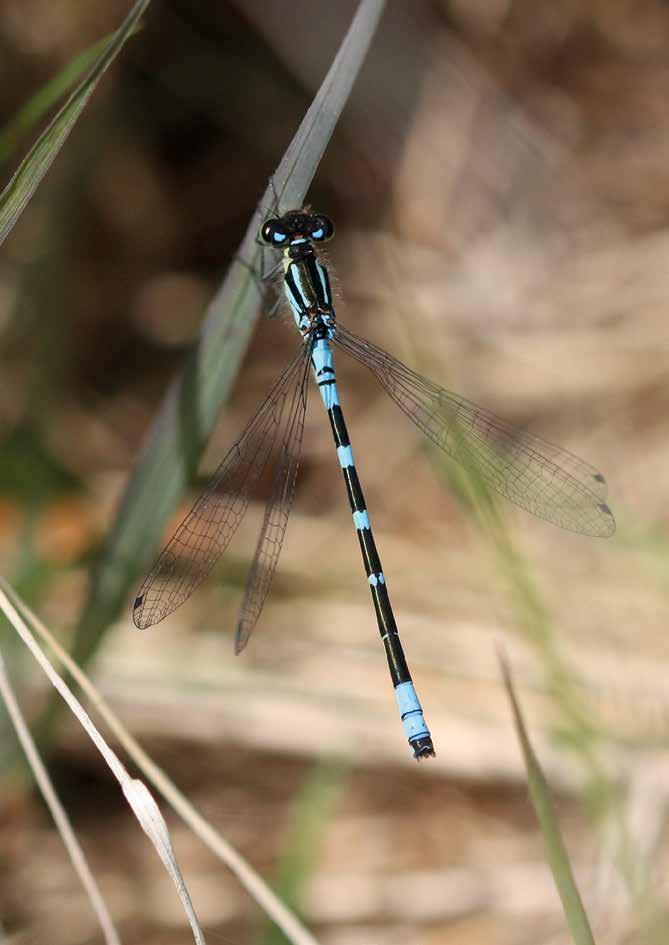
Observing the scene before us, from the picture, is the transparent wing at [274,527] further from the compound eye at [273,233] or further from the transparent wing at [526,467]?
the compound eye at [273,233]

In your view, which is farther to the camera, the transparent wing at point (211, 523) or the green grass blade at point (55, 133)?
the transparent wing at point (211, 523)

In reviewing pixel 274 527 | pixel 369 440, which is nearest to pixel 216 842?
pixel 274 527

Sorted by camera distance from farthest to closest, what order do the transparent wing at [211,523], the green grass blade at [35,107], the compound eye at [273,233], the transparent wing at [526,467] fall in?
the transparent wing at [526,467] < the compound eye at [273,233] < the transparent wing at [211,523] < the green grass blade at [35,107]

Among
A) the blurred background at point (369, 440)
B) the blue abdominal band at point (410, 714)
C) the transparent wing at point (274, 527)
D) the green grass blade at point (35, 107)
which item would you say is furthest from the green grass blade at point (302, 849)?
the green grass blade at point (35, 107)

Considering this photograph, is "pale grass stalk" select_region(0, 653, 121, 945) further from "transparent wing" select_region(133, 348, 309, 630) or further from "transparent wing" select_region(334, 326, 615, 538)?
"transparent wing" select_region(334, 326, 615, 538)

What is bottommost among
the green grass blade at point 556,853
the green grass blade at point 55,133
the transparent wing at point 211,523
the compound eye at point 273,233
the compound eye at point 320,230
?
the green grass blade at point 556,853

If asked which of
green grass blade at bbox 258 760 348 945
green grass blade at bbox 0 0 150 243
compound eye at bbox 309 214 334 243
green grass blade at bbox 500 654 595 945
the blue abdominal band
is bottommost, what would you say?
green grass blade at bbox 500 654 595 945

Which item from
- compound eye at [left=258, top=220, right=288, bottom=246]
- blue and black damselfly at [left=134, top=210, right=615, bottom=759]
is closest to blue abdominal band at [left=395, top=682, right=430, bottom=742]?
blue and black damselfly at [left=134, top=210, right=615, bottom=759]

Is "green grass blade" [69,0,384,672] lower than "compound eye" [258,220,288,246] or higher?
lower
